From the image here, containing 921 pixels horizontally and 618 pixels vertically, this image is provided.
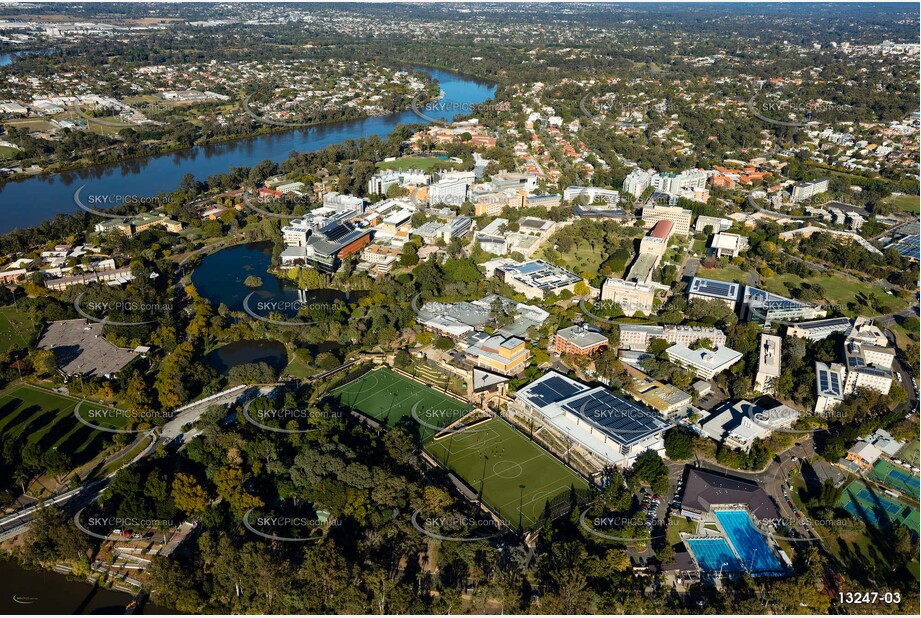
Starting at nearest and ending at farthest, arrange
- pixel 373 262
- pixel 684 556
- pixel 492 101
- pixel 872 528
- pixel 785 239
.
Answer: pixel 684 556 → pixel 872 528 → pixel 373 262 → pixel 785 239 → pixel 492 101

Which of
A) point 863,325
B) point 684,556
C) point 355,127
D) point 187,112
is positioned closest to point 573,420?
point 684,556

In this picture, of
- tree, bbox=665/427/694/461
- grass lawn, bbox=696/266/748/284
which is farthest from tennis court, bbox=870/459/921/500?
grass lawn, bbox=696/266/748/284

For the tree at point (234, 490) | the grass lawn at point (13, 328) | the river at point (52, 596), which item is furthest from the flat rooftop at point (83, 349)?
the river at point (52, 596)

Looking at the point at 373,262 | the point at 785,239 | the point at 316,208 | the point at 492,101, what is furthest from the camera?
the point at 492,101

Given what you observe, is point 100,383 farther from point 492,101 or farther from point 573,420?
point 492,101

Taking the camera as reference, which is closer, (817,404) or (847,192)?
(817,404)

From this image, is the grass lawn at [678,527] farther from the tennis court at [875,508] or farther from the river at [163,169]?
the river at [163,169]

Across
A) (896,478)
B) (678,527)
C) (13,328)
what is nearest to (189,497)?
(678,527)
